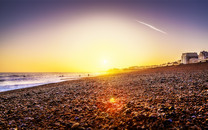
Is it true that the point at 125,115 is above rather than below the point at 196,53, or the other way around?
below

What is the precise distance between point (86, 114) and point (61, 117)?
4.18ft

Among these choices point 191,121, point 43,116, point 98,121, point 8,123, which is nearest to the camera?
point 191,121

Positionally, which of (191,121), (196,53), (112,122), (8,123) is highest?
(196,53)

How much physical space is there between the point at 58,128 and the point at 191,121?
5.02 meters

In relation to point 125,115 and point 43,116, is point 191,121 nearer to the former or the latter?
point 125,115

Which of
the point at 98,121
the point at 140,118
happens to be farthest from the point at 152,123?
the point at 98,121

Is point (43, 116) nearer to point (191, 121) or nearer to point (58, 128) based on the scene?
point (58, 128)

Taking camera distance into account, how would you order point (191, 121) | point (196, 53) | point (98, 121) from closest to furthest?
point (191, 121)
point (98, 121)
point (196, 53)

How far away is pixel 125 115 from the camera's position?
14.9ft

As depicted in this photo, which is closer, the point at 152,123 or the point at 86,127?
the point at 152,123

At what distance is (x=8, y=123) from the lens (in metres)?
5.07

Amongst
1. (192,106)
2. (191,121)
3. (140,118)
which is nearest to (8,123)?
(140,118)

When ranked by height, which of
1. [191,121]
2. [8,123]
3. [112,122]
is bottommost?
[8,123]

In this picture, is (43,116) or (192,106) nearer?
(192,106)
